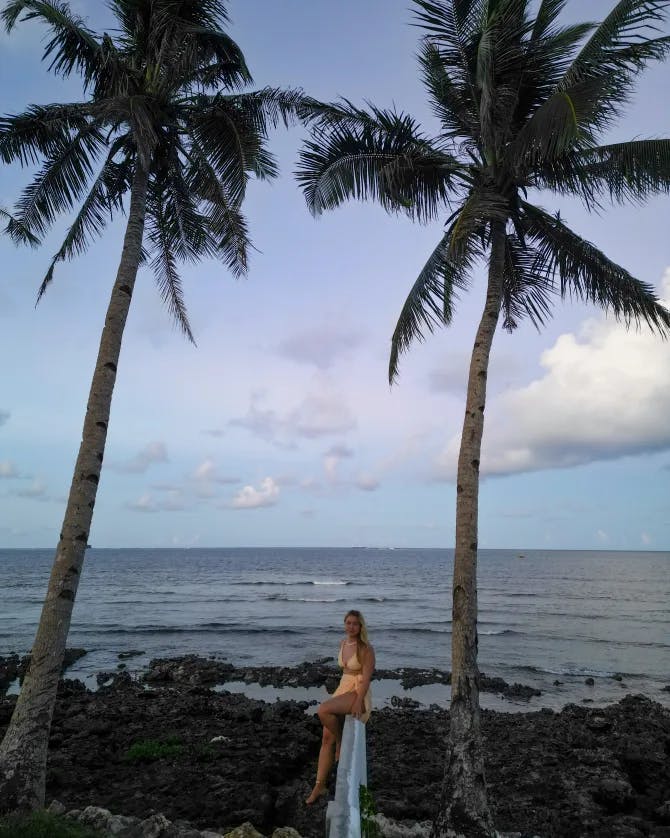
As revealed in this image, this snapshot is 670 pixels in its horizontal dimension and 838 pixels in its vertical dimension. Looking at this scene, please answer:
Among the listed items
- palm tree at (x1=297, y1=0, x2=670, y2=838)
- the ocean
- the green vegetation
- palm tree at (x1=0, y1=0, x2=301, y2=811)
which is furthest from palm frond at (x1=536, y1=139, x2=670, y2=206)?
the ocean

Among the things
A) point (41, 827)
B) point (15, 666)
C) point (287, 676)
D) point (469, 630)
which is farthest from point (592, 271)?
point (15, 666)

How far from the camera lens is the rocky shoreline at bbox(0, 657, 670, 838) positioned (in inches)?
282

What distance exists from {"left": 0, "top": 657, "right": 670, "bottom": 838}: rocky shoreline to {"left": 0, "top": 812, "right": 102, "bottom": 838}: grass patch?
60.2 inches

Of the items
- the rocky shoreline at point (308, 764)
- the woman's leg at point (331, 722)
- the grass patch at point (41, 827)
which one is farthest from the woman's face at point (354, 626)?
the grass patch at point (41, 827)

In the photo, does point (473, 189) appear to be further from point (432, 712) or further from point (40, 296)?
point (432, 712)

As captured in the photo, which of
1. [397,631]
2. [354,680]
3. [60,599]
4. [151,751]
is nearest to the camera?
[354,680]

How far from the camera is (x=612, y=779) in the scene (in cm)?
845

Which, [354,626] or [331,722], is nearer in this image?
[331,722]

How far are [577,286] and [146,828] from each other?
9.01 m

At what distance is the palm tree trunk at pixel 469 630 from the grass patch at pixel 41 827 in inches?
134

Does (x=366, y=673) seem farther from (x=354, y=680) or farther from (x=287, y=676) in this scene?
(x=287, y=676)

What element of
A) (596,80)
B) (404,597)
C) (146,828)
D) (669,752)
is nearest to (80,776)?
(146,828)

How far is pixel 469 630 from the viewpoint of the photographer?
662 centimetres

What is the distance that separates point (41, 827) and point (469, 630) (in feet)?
14.8
